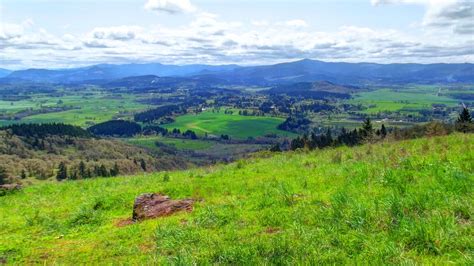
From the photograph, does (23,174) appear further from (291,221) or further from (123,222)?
(291,221)

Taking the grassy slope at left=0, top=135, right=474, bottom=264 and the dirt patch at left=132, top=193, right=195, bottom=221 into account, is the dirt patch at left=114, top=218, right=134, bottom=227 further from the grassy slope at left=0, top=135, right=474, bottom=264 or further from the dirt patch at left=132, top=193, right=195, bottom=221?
the grassy slope at left=0, top=135, right=474, bottom=264

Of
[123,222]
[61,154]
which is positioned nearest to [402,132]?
[123,222]

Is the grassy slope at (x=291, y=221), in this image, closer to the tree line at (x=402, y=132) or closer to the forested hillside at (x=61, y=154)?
the tree line at (x=402, y=132)

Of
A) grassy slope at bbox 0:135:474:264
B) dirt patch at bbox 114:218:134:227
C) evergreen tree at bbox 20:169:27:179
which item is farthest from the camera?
evergreen tree at bbox 20:169:27:179

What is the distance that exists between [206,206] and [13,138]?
533 ft

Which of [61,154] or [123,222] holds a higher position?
[123,222]

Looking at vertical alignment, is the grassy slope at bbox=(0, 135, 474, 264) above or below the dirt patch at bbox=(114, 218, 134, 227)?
above

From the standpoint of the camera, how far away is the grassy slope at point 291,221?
26.1ft

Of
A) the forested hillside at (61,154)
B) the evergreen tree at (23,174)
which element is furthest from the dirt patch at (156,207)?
the evergreen tree at (23,174)

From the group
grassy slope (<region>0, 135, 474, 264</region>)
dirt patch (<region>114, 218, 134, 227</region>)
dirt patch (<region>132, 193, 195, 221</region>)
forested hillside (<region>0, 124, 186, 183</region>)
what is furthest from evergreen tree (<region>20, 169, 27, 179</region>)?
dirt patch (<region>132, 193, 195, 221</region>)

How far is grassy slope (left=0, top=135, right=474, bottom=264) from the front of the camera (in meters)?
7.97

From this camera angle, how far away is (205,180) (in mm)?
18609

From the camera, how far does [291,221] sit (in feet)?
34.9

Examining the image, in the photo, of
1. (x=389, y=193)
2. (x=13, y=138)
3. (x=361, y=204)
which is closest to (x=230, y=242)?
(x=361, y=204)
